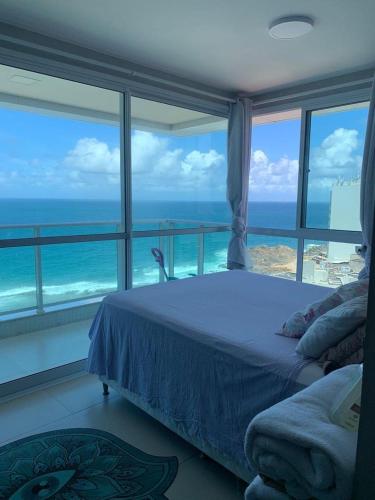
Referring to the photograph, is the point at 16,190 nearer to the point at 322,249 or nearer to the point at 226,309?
the point at 226,309

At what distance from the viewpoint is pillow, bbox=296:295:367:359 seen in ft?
4.82

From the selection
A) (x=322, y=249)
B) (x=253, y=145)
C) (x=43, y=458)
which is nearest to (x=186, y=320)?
(x=43, y=458)

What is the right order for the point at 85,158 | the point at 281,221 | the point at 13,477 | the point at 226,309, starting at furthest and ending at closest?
the point at 85,158 → the point at 281,221 → the point at 226,309 → the point at 13,477

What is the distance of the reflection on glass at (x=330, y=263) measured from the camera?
11.8 ft

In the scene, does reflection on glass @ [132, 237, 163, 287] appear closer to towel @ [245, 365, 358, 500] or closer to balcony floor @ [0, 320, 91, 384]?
balcony floor @ [0, 320, 91, 384]

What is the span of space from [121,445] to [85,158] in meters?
4.30

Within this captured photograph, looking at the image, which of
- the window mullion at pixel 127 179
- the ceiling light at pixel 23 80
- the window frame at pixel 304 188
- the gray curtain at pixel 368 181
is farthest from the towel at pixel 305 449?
the ceiling light at pixel 23 80

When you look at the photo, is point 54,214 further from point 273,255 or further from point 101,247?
point 273,255

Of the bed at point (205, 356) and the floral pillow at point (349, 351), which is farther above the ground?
the floral pillow at point (349, 351)

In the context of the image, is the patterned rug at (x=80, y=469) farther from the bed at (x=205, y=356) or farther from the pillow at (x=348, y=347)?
the pillow at (x=348, y=347)

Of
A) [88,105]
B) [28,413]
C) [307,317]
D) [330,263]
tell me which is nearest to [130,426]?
[28,413]

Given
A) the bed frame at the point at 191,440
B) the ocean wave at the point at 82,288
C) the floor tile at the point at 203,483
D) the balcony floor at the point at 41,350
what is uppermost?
the ocean wave at the point at 82,288

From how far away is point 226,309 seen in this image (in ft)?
7.30

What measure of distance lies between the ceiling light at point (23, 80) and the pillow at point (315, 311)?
2.99 meters
